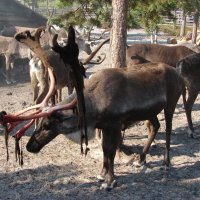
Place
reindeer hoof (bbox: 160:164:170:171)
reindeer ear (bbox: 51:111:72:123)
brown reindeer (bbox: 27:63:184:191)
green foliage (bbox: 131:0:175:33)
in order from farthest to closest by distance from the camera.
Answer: green foliage (bbox: 131:0:175:33) < reindeer hoof (bbox: 160:164:170:171) < brown reindeer (bbox: 27:63:184:191) < reindeer ear (bbox: 51:111:72:123)

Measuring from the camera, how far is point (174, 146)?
7.35 metres

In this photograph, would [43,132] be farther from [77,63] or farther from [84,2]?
[84,2]

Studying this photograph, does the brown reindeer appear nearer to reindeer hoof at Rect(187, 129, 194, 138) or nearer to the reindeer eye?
the reindeer eye

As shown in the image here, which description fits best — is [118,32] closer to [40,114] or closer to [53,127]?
[53,127]

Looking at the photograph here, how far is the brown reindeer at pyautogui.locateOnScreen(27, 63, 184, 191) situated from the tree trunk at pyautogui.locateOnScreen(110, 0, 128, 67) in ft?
3.79

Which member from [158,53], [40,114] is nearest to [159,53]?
[158,53]

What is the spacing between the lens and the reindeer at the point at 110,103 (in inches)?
205

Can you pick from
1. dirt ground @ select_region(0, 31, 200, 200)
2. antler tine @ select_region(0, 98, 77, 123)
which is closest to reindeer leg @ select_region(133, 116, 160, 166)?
dirt ground @ select_region(0, 31, 200, 200)

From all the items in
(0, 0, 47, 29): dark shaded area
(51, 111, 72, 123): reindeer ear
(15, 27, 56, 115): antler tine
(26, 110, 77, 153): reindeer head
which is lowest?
(26, 110, 77, 153): reindeer head

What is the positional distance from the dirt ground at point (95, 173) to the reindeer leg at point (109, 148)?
13 cm

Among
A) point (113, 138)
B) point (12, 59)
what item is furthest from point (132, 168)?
point (12, 59)

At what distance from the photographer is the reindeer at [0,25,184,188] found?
520cm

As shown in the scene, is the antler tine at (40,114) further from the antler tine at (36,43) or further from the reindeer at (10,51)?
the reindeer at (10,51)

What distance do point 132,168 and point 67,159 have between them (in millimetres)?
1138
